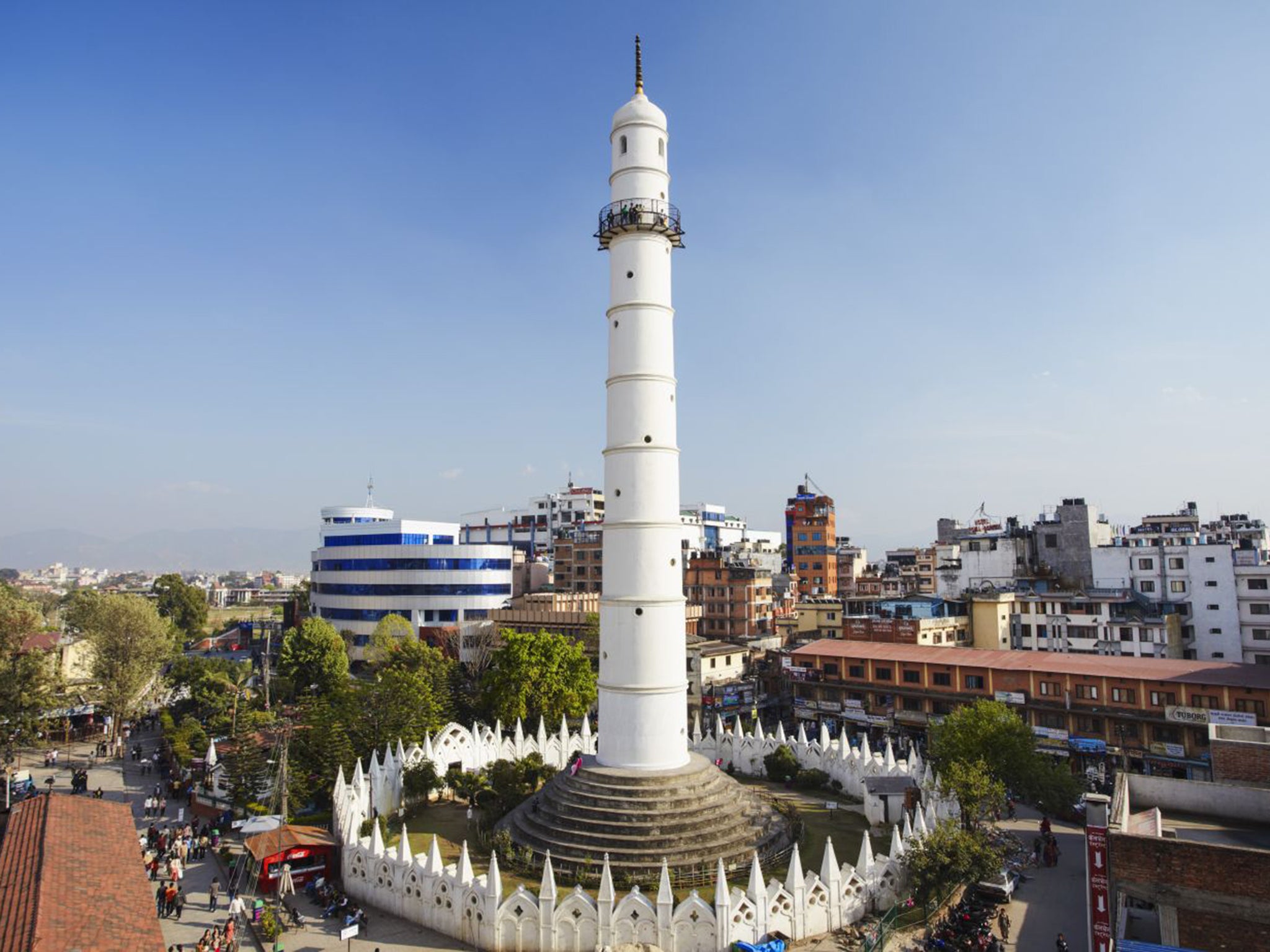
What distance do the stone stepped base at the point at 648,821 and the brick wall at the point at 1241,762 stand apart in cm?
1288

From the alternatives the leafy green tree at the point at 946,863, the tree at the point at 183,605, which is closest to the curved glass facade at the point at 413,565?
the tree at the point at 183,605

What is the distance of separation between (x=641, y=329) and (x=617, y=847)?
17098 millimetres

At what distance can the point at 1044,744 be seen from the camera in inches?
1674

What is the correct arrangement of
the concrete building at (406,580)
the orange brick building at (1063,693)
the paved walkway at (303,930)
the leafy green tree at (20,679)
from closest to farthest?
the paved walkway at (303,930) < the leafy green tree at (20,679) < the orange brick building at (1063,693) < the concrete building at (406,580)

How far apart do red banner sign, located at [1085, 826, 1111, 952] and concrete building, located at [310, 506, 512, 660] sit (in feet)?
193

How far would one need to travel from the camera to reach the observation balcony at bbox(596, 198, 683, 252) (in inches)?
1168

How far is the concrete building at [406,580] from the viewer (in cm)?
7375

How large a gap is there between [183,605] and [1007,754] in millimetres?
98147

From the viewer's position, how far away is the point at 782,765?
3738cm

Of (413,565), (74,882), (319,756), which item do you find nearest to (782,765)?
(319,756)

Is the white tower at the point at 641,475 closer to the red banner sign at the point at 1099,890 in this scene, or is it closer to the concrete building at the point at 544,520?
the red banner sign at the point at 1099,890

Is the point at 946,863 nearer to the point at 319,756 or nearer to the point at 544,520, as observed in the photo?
the point at 319,756

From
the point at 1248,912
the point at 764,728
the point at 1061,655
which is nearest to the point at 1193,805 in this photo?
the point at 1248,912

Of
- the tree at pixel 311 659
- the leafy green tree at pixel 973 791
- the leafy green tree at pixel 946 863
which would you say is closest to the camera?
the leafy green tree at pixel 946 863
